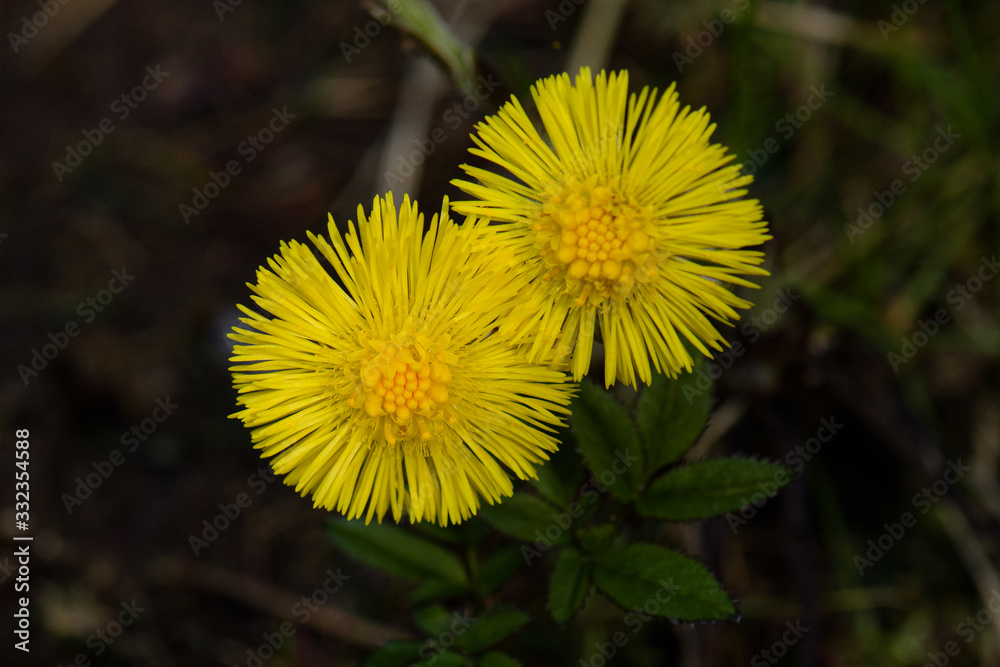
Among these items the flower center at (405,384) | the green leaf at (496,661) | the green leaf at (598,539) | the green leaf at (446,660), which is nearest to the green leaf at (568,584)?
the green leaf at (598,539)

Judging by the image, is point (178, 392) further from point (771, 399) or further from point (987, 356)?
point (987, 356)

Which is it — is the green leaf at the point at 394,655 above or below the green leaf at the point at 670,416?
below

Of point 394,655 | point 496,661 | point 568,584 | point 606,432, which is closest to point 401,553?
point 394,655

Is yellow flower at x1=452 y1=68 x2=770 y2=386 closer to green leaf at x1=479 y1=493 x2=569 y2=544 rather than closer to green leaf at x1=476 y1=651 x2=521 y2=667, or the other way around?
green leaf at x1=479 y1=493 x2=569 y2=544

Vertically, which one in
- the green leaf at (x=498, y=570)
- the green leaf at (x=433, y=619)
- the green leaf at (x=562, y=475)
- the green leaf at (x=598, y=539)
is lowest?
the green leaf at (x=433, y=619)

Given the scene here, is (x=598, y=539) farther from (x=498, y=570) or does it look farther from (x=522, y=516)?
(x=498, y=570)

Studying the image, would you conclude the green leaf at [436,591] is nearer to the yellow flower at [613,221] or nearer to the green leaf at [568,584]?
the green leaf at [568,584]

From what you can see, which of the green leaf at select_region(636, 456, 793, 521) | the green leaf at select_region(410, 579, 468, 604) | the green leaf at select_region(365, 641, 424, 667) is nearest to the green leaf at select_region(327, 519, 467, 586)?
the green leaf at select_region(410, 579, 468, 604)
